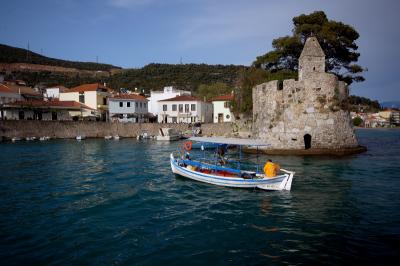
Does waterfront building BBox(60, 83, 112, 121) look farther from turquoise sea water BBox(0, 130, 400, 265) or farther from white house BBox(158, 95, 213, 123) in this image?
turquoise sea water BBox(0, 130, 400, 265)

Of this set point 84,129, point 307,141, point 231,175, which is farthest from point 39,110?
point 231,175

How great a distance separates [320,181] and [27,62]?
11715 centimetres

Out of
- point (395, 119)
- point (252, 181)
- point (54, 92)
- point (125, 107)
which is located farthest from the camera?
point (395, 119)

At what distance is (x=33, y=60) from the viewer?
118 m

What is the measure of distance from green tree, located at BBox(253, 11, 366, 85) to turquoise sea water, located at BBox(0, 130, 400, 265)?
21.1 meters

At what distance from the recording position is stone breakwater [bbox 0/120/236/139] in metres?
47.3

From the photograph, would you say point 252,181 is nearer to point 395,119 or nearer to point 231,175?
point 231,175

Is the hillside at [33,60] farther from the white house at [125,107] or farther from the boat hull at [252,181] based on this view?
the boat hull at [252,181]

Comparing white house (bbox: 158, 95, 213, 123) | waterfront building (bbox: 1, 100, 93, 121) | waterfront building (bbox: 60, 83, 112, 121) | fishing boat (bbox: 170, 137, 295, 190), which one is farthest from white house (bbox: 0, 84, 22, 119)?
fishing boat (bbox: 170, 137, 295, 190)

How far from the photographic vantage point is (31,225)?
447 inches

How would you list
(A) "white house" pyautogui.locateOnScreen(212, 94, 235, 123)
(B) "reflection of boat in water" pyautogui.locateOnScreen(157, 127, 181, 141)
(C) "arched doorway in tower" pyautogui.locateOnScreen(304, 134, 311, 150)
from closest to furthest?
(C) "arched doorway in tower" pyautogui.locateOnScreen(304, 134, 311, 150)
(B) "reflection of boat in water" pyautogui.locateOnScreen(157, 127, 181, 141)
(A) "white house" pyautogui.locateOnScreen(212, 94, 235, 123)

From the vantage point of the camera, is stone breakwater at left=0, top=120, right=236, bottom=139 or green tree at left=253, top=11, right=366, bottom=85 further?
stone breakwater at left=0, top=120, right=236, bottom=139

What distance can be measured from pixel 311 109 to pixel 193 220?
1863 centimetres

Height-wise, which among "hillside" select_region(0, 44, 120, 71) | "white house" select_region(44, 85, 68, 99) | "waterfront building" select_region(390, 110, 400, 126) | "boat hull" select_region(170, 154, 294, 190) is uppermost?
"hillside" select_region(0, 44, 120, 71)
